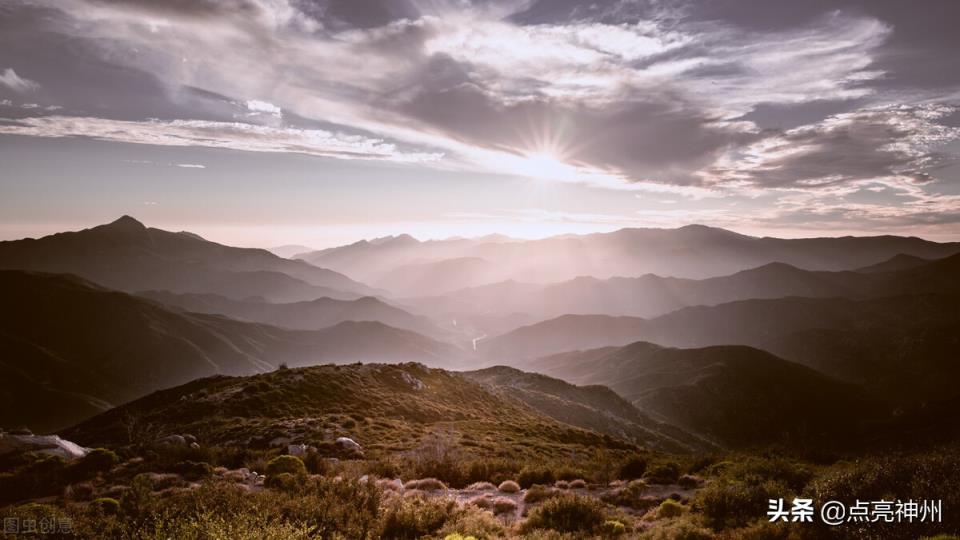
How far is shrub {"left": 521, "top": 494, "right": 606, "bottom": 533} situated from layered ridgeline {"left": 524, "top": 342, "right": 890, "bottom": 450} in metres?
106

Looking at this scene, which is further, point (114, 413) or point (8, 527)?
point (114, 413)

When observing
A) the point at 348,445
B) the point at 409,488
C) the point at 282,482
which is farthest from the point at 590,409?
the point at 282,482

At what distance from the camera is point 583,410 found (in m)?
78.2

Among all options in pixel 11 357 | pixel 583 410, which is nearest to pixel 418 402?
pixel 583 410

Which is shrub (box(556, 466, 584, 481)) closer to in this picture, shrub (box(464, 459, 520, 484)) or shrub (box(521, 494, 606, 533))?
shrub (box(464, 459, 520, 484))

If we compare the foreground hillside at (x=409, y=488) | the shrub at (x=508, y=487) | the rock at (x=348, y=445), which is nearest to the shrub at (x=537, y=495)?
the foreground hillside at (x=409, y=488)

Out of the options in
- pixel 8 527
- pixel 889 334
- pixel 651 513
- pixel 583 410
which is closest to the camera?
pixel 8 527

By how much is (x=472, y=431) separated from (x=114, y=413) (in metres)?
38.3

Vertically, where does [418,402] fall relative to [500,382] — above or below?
above

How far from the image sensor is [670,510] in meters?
13.2

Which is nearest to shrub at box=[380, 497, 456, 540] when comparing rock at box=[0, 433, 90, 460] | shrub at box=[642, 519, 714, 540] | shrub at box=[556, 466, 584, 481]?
shrub at box=[642, 519, 714, 540]

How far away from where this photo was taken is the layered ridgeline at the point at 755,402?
111 metres

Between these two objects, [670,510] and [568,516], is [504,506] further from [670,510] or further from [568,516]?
[670,510]

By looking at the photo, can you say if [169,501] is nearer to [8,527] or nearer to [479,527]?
[8,527]
